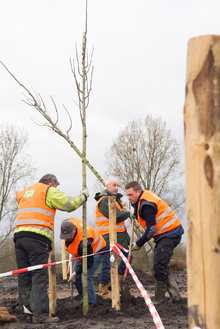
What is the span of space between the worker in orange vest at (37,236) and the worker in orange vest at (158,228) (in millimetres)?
880

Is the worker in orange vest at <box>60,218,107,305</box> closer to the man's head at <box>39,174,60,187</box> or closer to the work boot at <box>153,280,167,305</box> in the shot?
the man's head at <box>39,174,60,187</box>

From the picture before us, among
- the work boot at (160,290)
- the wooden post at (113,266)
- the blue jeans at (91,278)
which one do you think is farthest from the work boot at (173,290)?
the blue jeans at (91,278)

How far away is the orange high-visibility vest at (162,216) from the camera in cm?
625

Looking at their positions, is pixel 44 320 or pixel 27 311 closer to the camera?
pixel 44 320

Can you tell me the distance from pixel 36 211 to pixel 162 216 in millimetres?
1944

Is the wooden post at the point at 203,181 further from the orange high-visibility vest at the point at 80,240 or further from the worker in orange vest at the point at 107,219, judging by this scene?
the worker in orange vest at the point at 107,219

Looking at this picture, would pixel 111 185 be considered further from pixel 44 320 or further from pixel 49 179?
pixel 44 320

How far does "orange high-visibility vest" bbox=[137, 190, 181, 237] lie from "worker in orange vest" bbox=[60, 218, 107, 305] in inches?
34.2

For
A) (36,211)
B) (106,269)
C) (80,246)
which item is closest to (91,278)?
(106,269)

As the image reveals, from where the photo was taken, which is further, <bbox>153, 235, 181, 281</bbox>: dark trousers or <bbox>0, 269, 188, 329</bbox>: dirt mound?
<bbox>153, 235, 181, 281</bbox>: dark trousers

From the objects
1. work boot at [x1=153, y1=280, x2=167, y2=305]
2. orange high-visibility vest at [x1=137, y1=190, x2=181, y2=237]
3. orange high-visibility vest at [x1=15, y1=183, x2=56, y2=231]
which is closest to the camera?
orange high-visibility vest at [x1=15, y1=183, x2=56, y2=231]

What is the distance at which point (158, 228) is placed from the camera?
21.0ft

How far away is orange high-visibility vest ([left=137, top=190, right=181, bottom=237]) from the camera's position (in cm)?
625

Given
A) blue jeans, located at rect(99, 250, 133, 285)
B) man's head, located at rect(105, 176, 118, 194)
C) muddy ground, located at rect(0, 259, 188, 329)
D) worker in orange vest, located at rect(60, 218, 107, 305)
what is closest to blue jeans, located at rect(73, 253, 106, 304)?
worker in orange vest, located at rect(60, 218, 107, 305)
